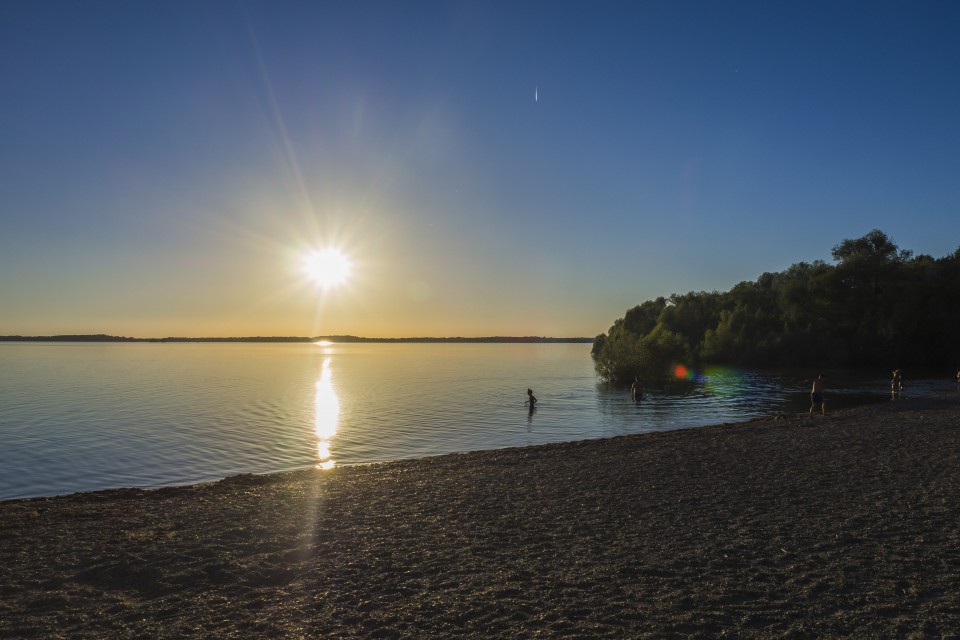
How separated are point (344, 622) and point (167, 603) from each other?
2851 millimetres

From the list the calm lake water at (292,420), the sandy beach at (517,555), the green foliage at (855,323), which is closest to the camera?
the sandy beach at (517,555)

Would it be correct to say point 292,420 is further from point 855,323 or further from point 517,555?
point 855,323

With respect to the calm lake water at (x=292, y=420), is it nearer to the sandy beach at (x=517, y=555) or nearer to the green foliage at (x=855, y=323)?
the sandy beach at (x=517, y=555)

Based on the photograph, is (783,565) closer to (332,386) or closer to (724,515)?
(724,515)

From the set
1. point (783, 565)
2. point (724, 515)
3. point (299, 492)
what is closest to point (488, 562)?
point (783, 565)

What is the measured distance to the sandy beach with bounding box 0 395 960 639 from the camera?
7.31 meters

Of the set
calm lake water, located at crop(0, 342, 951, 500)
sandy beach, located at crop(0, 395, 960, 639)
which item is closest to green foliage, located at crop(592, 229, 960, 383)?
calm lake water, located at crop(0, 342, 951, 500)

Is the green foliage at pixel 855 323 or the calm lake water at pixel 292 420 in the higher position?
the green foliage at pixel 855 323

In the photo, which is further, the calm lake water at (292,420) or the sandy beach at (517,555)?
the calm lake water at (292,420)

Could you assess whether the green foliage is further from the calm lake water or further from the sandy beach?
the sandy beach

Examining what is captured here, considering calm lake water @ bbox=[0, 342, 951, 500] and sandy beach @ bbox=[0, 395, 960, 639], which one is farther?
calm lake water @ bbox=[0, 342, 951, 500]

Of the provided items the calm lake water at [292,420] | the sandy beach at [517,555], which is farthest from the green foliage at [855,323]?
the sandy beach at [517,555]

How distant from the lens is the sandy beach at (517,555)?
24.0 feet

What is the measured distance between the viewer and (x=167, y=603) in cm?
845
